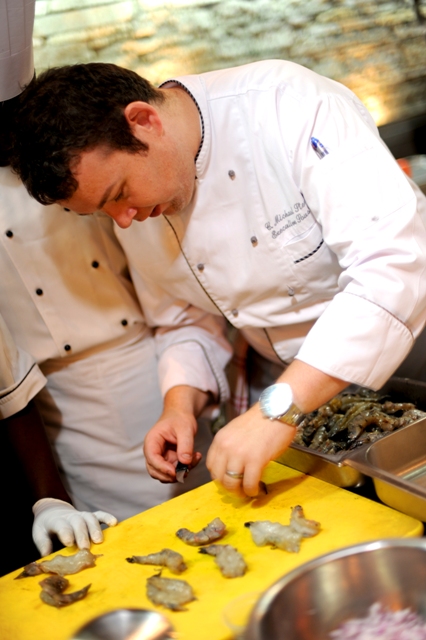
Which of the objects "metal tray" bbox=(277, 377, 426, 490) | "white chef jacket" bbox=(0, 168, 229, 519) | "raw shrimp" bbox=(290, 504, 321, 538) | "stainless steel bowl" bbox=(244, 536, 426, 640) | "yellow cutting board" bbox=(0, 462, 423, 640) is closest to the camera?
"stainless steel bowl" bbox=(244, 536, 426, 640)

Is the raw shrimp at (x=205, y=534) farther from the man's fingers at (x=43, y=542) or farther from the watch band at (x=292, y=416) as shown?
the man's fingers at (x=43, y=542)

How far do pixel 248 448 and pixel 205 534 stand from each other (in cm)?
19

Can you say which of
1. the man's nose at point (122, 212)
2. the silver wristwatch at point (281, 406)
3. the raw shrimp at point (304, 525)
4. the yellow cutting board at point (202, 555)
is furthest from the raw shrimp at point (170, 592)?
the man's nose at point (122, 212)

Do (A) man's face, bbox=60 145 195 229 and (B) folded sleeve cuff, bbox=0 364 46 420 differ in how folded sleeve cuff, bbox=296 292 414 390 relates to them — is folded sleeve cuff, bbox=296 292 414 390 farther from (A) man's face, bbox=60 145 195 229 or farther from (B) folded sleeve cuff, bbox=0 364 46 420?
(B) folded sleeve cuff, bbox=0 364 46 420

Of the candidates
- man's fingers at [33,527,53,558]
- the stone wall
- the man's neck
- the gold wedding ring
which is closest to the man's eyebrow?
the man's neck

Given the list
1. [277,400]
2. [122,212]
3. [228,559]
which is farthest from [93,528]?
[122,212]

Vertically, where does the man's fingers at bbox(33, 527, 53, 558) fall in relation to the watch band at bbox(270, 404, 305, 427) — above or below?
below

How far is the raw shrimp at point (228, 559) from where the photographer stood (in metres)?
1.29

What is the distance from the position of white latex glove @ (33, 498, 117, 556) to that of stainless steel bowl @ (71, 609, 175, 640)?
1.14 ft

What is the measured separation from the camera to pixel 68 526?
5.28 feet

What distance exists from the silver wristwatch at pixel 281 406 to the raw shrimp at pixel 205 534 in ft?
0.80

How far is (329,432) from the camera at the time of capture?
175 centimetres

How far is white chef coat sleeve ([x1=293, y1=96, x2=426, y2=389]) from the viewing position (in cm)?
151

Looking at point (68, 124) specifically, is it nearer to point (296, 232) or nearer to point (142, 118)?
point (142, 118)
